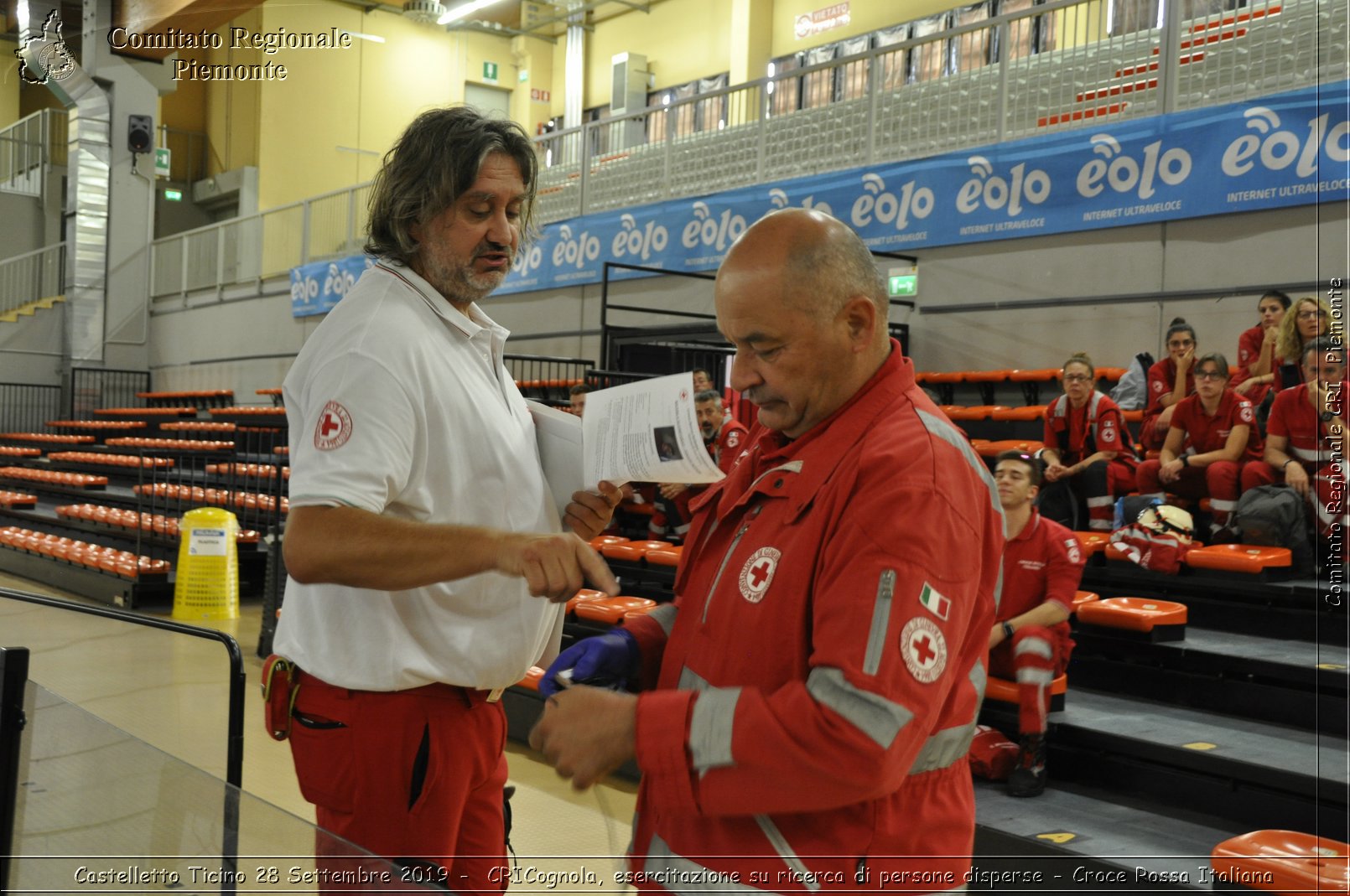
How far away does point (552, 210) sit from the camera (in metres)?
14.2

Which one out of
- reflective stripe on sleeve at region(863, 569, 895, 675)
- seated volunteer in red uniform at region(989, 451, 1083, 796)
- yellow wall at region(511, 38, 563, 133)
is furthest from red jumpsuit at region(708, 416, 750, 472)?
yellow wall at region(511, 38, 563, 133)

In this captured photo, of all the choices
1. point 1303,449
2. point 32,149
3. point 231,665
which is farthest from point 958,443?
point 32,149

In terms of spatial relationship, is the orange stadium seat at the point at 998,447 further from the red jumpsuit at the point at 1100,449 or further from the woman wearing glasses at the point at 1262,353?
the woman wearing glasses at the point at 1262,353

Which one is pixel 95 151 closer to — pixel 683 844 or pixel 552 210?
pixel 552 210

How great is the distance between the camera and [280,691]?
6.01 feet

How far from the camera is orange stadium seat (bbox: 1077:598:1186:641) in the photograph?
4.77 meters

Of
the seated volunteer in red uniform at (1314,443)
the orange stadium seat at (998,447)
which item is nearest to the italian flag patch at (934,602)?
the seated volunteer in red uniform at (1314,443)

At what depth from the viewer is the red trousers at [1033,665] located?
4.12m

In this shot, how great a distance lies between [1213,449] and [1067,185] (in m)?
3.02

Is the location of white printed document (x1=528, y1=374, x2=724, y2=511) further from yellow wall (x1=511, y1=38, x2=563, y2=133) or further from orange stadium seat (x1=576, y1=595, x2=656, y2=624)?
yellow wall (x1=511, y1=38, x2=563, y2=133)

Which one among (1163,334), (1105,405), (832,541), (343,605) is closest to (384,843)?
(343,605)

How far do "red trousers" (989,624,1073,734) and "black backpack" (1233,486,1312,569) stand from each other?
1688mm

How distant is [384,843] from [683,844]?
25.4 inches

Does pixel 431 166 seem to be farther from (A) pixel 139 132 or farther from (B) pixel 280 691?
(A) pixel 139 132
